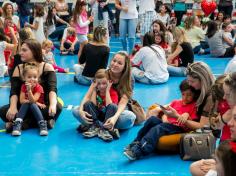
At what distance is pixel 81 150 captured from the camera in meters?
4.68

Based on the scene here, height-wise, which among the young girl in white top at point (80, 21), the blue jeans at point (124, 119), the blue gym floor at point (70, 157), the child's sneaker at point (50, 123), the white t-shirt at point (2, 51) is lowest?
the blue gym floor at point (70, 157)

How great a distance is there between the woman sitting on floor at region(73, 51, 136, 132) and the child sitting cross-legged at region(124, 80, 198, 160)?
1.57 ft

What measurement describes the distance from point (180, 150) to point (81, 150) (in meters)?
1.03

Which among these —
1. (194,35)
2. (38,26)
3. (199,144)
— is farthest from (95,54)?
(194,35)

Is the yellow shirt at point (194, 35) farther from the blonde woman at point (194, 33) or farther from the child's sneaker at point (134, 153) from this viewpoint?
the child's sneaker at point (134, 153)

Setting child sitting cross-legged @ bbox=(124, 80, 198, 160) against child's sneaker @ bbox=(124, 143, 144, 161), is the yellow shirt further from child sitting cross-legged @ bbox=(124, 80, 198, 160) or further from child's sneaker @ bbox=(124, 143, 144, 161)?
child's sneaker @ bbox=(124, 143, 144, 161)

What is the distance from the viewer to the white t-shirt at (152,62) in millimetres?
7668

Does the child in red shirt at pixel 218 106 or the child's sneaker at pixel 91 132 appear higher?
the child in red shirt at pixel 218 106

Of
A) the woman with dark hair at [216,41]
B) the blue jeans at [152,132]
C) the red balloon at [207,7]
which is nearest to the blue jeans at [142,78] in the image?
the blue jeans at [152,132]

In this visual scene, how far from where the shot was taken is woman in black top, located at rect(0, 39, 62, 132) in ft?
17.3

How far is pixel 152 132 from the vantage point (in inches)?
175

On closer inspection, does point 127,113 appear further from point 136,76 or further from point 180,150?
point 136,76

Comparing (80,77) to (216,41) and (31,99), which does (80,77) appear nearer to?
(31,99)

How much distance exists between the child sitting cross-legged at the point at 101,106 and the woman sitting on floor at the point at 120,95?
0.18 feet
